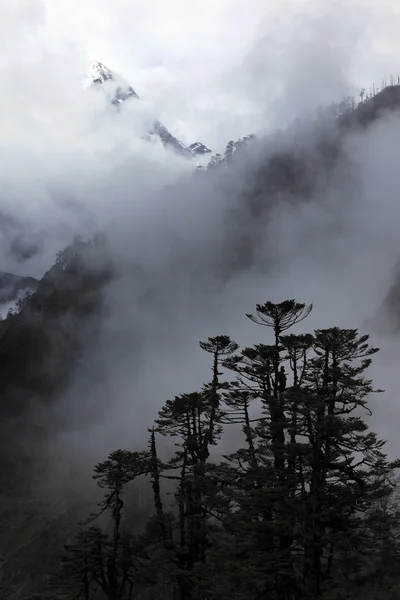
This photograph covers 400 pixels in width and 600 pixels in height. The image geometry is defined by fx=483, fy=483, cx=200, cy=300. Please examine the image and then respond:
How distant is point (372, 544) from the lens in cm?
1981

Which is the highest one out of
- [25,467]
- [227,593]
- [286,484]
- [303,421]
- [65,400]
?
[65,400]

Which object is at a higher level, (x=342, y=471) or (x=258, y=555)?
(x=342, y=471)

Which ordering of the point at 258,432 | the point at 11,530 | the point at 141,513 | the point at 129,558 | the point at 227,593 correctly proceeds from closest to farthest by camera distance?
the point at 227,593
the point at 258,432
the point at 129,558
the point at 141,513
the point at 11,530

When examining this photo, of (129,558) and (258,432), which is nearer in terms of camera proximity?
(258,432)

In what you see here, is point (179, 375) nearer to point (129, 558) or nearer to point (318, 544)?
point (129, 558)

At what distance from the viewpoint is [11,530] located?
112m

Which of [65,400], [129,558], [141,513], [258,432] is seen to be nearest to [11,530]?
[141,513]

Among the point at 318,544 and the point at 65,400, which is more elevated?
the point at 65,400

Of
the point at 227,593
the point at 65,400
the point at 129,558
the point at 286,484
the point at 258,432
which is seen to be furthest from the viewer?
the point at 65,400

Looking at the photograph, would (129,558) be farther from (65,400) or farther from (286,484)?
(65,400)

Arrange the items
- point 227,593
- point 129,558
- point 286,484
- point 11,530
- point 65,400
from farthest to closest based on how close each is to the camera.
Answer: point 65,400, point 11,530, point 129,558, point 286,484, point 227,593

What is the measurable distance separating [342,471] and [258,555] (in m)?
5.23

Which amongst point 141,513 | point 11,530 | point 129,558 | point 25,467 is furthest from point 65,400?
point 129,558

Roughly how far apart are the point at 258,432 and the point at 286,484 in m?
3.60
